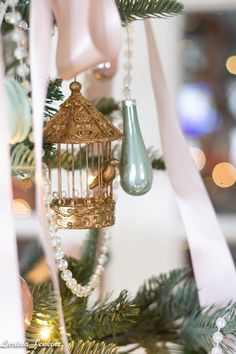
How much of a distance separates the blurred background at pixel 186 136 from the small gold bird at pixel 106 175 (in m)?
0.83

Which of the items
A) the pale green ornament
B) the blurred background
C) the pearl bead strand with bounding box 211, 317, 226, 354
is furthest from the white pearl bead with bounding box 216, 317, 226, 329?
the blurred background

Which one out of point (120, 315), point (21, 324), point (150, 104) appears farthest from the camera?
point (150, 104)

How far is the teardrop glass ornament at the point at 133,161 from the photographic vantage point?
491 millimetres

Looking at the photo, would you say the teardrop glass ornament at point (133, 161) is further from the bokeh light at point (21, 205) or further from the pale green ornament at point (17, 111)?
the bokeh light at point (21, 205)

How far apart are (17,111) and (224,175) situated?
1.05 meters

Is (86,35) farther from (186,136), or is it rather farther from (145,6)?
Result: (186,136)

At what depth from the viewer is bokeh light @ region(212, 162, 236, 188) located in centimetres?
141

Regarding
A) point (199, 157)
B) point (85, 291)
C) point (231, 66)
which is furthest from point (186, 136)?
point (85, 291)

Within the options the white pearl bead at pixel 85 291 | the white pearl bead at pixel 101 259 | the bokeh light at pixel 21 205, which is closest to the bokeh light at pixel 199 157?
the bokeh light at pixel 21 205

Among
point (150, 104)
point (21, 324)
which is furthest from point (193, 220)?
point (150, 104)

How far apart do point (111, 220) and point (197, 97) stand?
3.15 feet

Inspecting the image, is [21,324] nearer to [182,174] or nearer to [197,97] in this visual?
[182,174]

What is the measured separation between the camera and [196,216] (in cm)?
56

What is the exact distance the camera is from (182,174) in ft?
1.82
